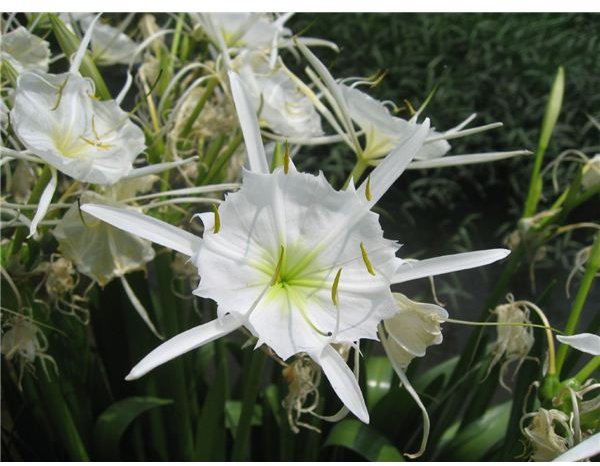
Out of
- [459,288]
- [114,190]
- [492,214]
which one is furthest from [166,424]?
[492,214]

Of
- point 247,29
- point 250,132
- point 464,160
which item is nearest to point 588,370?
point 464,160

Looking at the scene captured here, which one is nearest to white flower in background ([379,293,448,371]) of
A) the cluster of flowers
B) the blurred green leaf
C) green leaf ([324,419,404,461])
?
the cluster of flowers

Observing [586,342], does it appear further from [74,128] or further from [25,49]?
[25,49]

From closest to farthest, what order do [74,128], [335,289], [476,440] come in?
[335,289]
[74,128]
[476,440]

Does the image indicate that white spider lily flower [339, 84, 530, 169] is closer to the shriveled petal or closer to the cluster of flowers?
the cluster of flowers

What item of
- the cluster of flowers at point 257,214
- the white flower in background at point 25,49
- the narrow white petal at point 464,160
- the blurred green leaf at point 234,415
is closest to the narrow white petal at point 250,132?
the cluster of flowers at point 257,214

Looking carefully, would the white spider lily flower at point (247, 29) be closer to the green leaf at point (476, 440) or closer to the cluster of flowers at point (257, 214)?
the cluster of flowers at point (257, 214)
